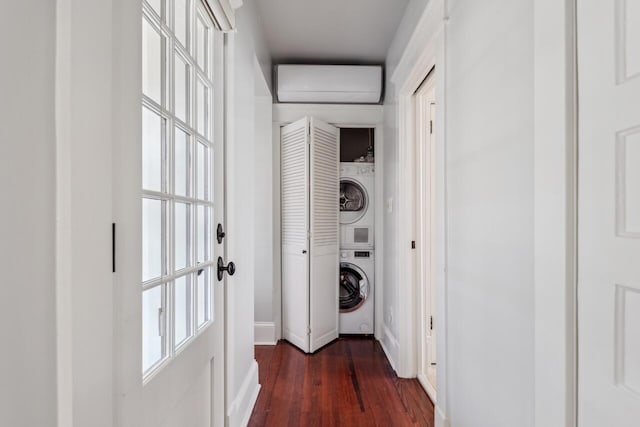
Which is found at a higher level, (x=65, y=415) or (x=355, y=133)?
(x=355, y=133)

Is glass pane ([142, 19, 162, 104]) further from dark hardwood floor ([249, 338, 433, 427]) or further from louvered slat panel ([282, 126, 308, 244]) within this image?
louvered slat panel ([282, 126, 308, 244])

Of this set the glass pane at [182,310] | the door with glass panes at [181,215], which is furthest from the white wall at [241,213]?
the glass pane at [182,310]

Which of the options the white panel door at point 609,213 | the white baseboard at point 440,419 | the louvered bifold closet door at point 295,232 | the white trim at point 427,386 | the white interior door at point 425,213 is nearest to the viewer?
the white panel door at point 609,213

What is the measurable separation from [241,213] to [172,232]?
0.93 m

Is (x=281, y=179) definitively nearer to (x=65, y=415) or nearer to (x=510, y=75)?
(x=510, y=75)

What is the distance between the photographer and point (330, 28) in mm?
2869

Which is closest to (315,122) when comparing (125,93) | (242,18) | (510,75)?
(242,18)

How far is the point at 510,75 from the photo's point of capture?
3.72ft

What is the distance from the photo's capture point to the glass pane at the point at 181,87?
1.13 metres

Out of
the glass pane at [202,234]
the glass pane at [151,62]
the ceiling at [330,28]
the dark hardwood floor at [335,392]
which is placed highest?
the ceiling at [330,28]

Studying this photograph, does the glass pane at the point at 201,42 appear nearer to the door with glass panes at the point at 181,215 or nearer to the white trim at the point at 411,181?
the door with glass panes at the point at 181,215

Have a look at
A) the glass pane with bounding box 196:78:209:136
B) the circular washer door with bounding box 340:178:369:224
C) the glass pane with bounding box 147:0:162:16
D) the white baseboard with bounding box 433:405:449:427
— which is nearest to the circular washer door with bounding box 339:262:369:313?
the circular washer door with bounding box 340:178:369:224

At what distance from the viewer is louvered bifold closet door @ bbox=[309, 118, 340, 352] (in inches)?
128

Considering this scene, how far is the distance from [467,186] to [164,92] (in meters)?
1.17
